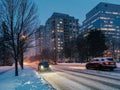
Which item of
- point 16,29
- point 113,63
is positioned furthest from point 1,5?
point 113,63

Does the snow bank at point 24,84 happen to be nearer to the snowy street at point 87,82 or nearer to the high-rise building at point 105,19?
the snowy street at point 87,82

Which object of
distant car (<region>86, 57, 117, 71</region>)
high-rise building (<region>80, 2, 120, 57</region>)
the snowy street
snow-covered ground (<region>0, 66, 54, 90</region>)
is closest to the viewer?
snow-covered ground (<region>0, 66, 54, 90</region>)

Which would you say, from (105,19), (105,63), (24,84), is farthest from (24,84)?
(105,19)

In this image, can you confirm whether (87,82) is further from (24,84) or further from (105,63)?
(105,63)

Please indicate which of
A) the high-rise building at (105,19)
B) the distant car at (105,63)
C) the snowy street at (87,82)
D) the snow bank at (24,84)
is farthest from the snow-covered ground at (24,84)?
the high-rise building at (105,19)

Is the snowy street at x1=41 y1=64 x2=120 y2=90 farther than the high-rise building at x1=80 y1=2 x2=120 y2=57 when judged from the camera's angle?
No

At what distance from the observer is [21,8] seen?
79.5 feet

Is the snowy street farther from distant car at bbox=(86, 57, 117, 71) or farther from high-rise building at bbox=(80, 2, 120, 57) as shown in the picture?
high-rise building at bbox=(80, 2, 120, 57)

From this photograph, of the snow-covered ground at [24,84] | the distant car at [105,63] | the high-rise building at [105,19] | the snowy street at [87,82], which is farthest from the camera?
the high-rise building at [105,19]

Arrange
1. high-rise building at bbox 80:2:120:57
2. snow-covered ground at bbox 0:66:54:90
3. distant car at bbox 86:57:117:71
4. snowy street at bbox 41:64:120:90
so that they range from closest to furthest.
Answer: snow-covered ground at bbox 0:66:54:90 < snowy street at bbox 41:64:120:90 < distant car at bbox 86:57:117:71 < high-rise building at bbox 80:2:120:57

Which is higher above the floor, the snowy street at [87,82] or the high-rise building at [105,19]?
the high-rise building at [105,19]

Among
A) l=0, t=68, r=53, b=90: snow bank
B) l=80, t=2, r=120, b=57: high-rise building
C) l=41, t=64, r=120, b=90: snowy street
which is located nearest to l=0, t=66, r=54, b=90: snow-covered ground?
l=0, t=68, r=53, b=90: snow bank

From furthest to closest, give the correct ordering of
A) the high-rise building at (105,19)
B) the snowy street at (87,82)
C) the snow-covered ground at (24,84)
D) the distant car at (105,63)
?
the high-rise building at (105,19) < the distant car at (105,63) < the snowy street at (87,82) < the snow-covered ground at (24,84)

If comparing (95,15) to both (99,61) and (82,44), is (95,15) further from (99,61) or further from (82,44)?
(99,61)
